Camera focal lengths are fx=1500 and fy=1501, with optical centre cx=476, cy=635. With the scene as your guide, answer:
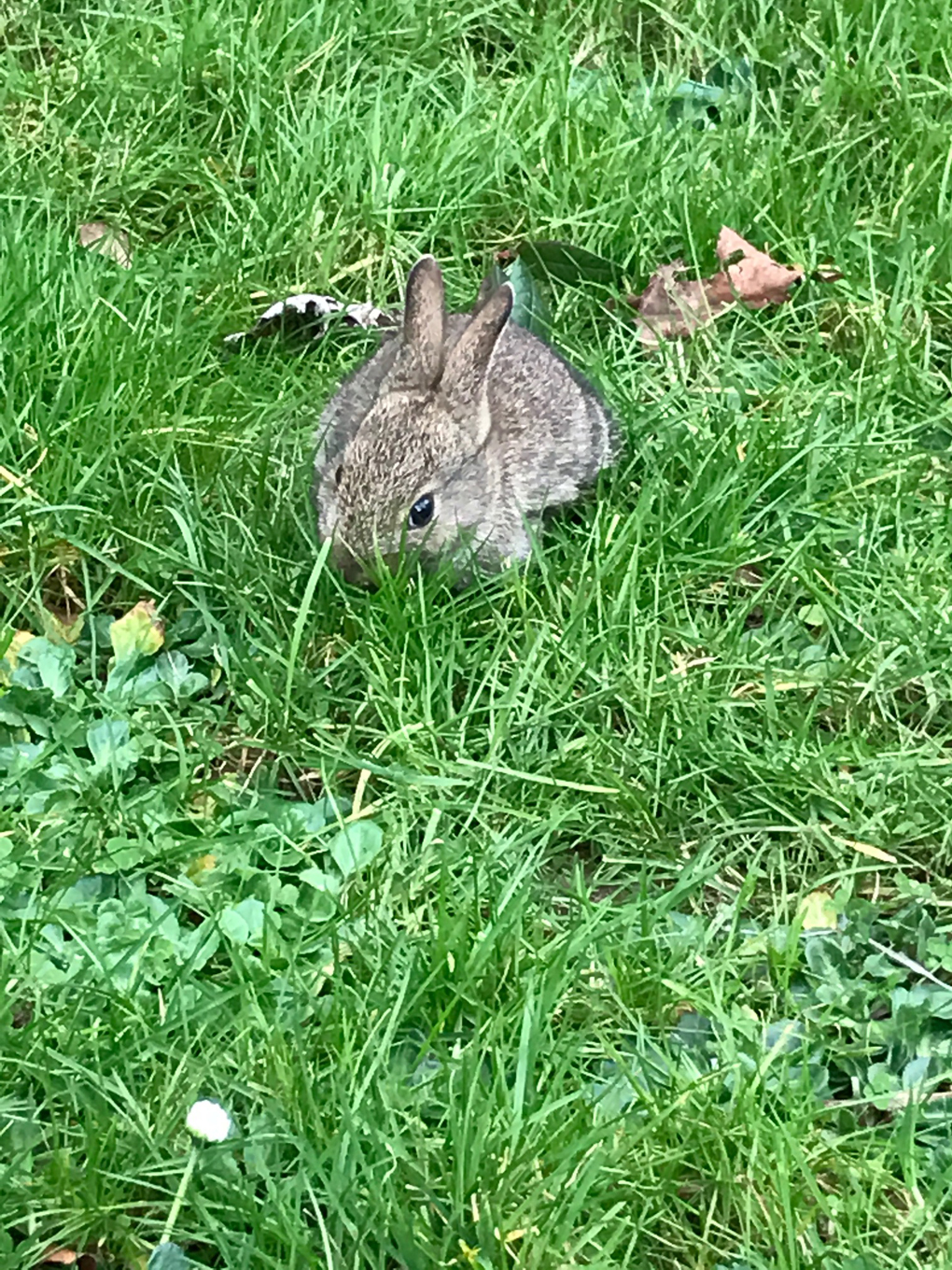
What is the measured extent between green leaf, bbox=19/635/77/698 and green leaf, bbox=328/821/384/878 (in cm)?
62

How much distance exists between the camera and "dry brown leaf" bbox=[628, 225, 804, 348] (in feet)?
12.3

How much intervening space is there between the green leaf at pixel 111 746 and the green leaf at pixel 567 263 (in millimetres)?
1767

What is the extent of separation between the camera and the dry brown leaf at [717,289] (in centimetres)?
375

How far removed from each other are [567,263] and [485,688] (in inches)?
56.0

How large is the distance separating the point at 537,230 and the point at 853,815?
1.91m

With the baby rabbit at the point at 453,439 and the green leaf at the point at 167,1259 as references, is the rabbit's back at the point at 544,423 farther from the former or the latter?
the green leaf at the point at 167,1259

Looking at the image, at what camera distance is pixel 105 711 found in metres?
2.81

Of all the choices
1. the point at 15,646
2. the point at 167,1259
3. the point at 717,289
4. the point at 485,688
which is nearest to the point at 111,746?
the point at 15,646

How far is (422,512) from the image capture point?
10.3ft

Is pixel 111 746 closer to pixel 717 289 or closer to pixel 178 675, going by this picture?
pixel 178 675

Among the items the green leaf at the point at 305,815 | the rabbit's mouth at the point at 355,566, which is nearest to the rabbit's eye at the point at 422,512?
the rabbit's mouth at the point at 355,566

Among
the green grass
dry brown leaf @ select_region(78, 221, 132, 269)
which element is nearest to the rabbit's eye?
the green grass

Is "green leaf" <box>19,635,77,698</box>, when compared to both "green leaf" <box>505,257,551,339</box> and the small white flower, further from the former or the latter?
"green leaf" <box>505,257,551,339</box>

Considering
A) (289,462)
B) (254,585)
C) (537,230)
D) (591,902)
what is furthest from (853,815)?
(537,230)
